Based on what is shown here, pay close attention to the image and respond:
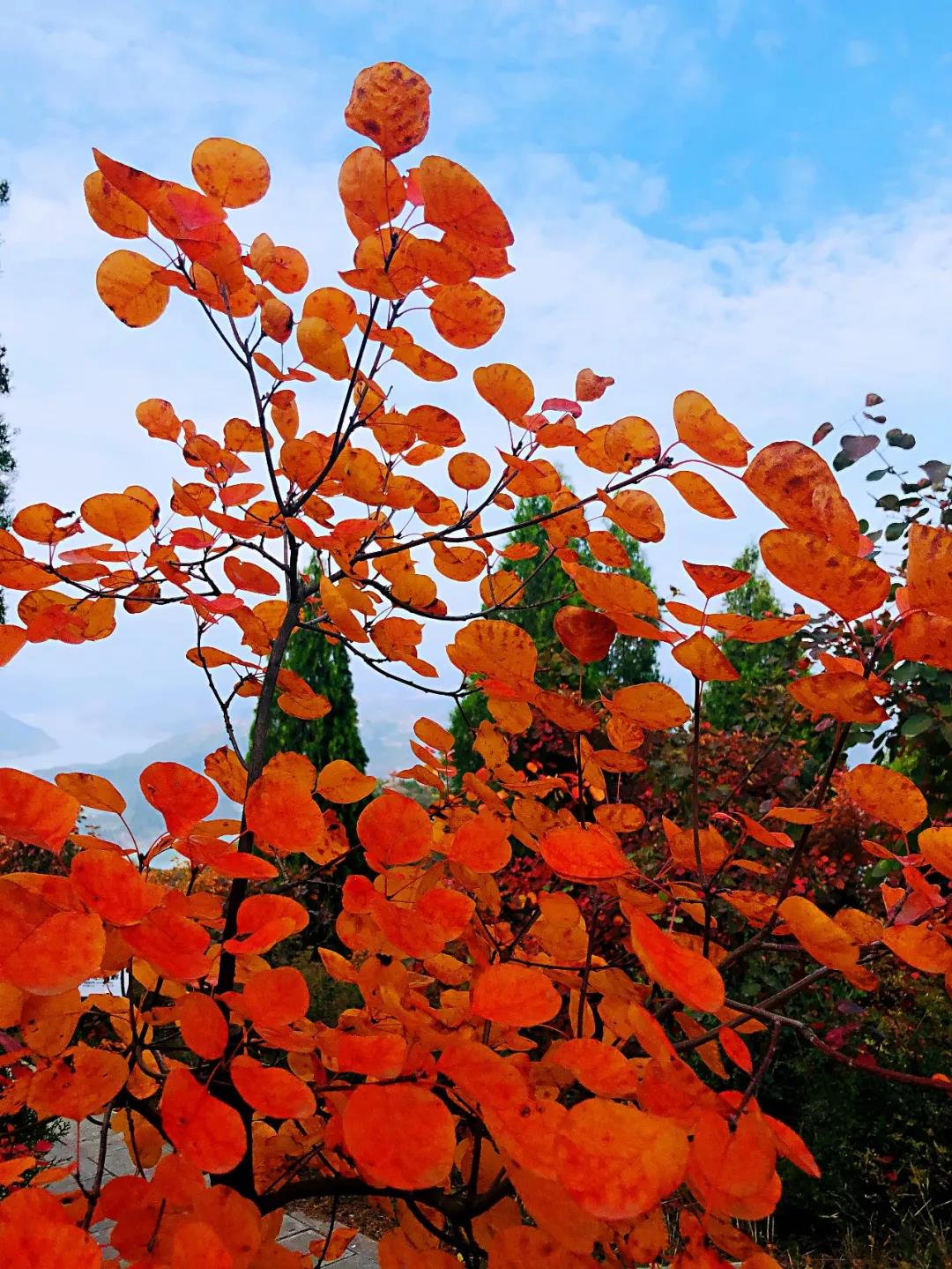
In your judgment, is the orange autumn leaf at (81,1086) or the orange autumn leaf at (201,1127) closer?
the orange autumn leaf at (201,1127)

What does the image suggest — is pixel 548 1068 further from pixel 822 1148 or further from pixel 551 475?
pixel 822 1148

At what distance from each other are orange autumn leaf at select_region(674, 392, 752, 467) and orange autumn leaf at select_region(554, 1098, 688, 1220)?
497 mm

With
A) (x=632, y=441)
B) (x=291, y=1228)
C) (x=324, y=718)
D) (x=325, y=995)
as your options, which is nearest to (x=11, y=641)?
(x=632, y=441)

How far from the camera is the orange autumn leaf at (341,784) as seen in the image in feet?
3.27

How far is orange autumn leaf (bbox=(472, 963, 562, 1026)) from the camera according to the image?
61 cm

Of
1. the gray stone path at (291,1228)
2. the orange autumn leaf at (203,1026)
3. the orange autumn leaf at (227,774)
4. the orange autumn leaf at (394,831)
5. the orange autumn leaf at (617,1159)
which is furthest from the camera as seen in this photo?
the gray stone path at (291,1228)

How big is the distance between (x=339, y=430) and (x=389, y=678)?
0.41 meters

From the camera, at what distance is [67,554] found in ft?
3.71

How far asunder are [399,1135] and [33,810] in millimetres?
327

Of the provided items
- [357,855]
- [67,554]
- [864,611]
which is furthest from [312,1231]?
[864,611]

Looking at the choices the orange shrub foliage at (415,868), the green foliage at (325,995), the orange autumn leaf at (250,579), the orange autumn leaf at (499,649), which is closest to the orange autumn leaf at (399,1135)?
the orange shrub foliage at (415,868)

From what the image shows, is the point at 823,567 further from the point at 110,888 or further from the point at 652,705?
the point at 110,888

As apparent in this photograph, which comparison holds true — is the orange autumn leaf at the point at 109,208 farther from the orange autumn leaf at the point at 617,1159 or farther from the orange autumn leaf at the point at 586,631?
the orange autumn leaf at the point at 617,1159

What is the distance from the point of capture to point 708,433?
75cm
